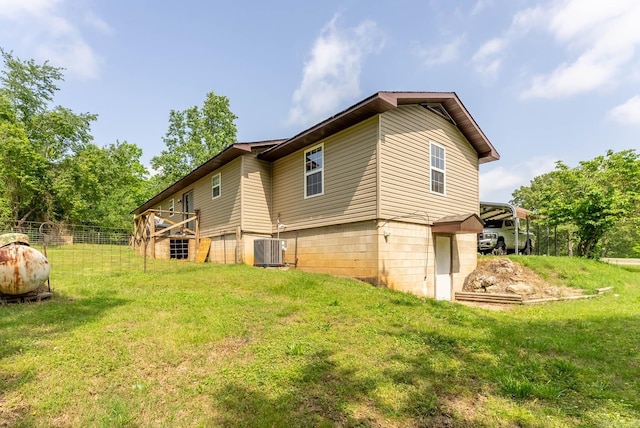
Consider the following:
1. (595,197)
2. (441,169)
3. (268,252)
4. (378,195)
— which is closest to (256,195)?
(268,252)

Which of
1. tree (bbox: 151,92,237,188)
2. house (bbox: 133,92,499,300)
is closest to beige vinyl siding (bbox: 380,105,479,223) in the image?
house (bbox: 133,92,499,300)

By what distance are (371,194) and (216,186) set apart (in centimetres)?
796

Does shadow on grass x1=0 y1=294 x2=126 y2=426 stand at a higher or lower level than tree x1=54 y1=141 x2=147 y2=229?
lower

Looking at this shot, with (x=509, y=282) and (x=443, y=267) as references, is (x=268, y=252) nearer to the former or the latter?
(x=443, y=267)

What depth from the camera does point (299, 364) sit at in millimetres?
3574

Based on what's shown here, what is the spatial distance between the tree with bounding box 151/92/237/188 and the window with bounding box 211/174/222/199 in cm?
1891

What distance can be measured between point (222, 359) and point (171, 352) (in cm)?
66

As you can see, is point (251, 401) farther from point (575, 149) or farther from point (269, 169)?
point (575, 149)

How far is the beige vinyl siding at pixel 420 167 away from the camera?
8.49 meters

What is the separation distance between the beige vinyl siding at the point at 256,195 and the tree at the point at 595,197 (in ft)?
47.5

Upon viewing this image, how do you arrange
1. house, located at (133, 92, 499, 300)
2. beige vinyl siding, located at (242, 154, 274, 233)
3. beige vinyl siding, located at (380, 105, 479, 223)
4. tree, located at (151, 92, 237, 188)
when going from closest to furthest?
house, located at (133, 92, 499, 300) → beige vinyl siding, located at (380, 105, 479, 223) → beige vinyl siding, located at (242, 154, 274, 233) → tree, located at (151, 92, 237, 188)

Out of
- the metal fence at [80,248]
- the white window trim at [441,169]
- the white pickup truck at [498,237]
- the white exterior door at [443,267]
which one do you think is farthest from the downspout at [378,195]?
the white pickup truck at [498,237]

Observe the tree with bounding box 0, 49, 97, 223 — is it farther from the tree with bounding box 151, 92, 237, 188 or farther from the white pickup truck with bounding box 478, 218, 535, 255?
the white pickup truck with bounding box 478, 218, 535, 255

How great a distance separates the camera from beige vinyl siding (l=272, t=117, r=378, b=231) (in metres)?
8.46
